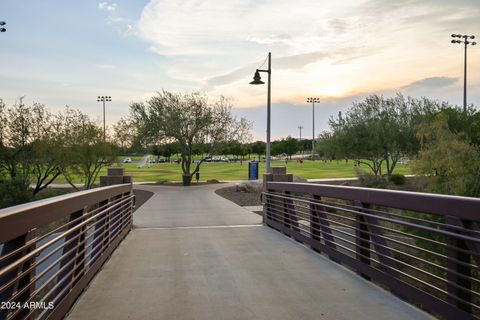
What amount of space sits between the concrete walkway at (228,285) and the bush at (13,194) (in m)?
14.4

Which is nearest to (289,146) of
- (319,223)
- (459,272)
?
(319,223)

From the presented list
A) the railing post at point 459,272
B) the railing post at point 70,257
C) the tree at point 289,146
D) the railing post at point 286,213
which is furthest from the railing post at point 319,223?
the tree at point 289,146

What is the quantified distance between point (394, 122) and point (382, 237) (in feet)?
89.7

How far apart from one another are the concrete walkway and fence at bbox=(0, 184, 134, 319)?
254 mm

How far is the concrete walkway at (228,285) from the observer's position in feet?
14.3

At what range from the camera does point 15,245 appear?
10.4 feet

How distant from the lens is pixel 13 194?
21.1 metres

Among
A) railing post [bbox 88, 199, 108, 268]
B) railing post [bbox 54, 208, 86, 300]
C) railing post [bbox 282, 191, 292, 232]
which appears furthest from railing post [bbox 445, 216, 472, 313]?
railing post [bbox 282, 191, 292, 232]

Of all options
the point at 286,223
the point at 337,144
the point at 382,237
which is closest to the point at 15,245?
the point at 382,237

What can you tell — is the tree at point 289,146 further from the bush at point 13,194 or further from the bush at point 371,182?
the bush at point 13,194

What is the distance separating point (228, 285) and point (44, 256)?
216 centimetres

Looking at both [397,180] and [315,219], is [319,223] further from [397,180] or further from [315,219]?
[397,180]

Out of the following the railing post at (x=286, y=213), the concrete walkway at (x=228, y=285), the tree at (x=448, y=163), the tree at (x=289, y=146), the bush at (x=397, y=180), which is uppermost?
the tree at (x=289, y=146)

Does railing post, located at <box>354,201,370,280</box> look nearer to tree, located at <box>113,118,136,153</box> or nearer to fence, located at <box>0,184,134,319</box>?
fence, located at <box>0,184,134,319</box>
